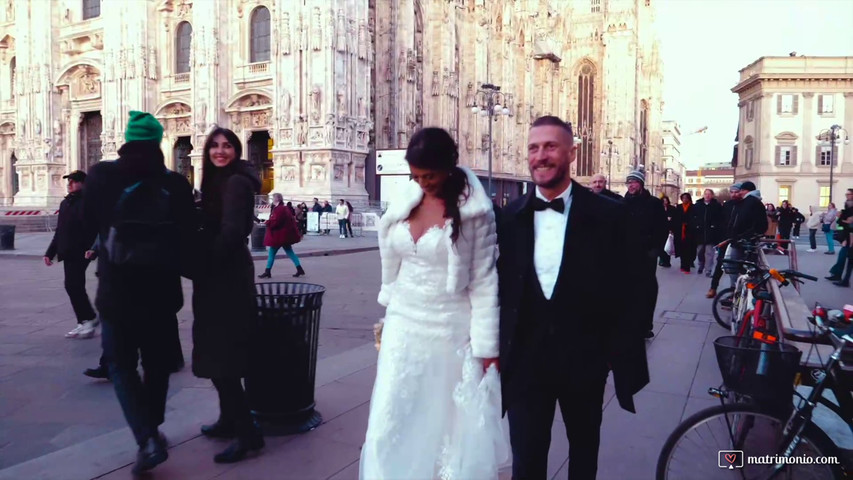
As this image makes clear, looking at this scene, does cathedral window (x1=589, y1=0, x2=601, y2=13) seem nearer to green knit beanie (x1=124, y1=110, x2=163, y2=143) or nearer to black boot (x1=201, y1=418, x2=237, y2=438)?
green knit beanie (x1=124, y1=110, x2=163, y2=143)

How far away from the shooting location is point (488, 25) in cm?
4278

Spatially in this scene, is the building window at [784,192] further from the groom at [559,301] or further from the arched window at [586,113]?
the groom at [559,301]

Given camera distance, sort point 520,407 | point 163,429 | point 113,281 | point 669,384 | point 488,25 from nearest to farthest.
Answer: point 520,407, point 113,281, point 163,429, point 669,384, point 488,25

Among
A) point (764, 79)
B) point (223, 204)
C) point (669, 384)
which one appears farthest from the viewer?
point (764, 79)

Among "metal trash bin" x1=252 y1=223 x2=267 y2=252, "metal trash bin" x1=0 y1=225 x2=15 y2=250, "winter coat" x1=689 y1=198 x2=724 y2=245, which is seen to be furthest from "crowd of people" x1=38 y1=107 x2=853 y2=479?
"metal trash bin" x1=0 y1=225 x2=15 y2=250

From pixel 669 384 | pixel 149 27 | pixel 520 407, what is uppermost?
pixel 149 27

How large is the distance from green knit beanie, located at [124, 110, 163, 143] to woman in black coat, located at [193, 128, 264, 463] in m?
0.32

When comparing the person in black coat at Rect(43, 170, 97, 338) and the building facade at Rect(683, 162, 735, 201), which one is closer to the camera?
the person in black coat at Rect(43, 170, 97, 338)

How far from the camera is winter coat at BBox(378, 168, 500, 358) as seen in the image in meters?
2.77

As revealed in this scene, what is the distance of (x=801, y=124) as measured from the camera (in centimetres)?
5453

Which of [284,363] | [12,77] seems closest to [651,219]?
[284,363]

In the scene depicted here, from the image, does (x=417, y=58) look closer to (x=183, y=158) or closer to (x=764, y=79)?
(x=183, y=158)

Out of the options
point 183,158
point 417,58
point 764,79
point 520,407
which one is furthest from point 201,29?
point 764,79

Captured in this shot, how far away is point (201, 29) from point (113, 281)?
30.5 m
